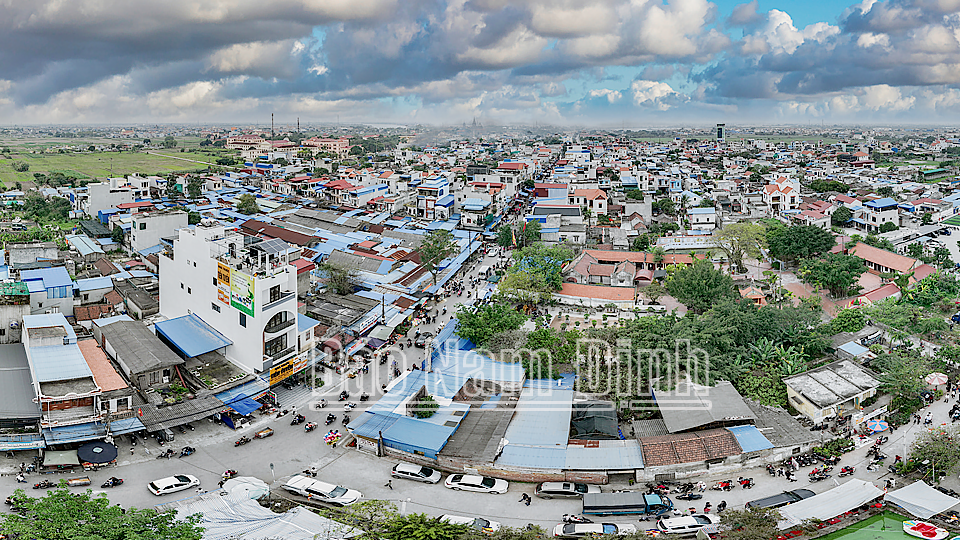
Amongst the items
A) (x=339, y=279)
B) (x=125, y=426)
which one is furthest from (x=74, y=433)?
(x=339, y=279)

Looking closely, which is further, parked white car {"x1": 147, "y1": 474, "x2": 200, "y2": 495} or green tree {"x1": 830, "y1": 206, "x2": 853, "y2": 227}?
green tree {"x1": 830, "y1": 206, "x2": 853, "y2": 227}

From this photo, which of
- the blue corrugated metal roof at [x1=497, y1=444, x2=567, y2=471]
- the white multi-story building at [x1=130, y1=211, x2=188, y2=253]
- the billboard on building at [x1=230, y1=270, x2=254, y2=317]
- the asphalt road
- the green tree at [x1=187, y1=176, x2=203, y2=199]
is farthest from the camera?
the green tree at [x1=187, y1=176, x2=203, y2=199]

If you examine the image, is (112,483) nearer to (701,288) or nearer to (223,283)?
(223,283)

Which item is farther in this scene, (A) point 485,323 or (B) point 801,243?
(B) point 801,243

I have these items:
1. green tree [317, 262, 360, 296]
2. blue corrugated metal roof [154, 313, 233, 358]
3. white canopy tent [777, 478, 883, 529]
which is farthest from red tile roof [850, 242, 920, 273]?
blue corrugated metal roof [154, 313, 233, 358]

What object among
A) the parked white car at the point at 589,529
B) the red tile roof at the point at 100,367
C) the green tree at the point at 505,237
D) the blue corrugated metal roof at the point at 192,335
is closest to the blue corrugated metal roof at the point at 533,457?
Answer: the parked white car at the point at 589,529

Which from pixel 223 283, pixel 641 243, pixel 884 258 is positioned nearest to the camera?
pixel 223 283

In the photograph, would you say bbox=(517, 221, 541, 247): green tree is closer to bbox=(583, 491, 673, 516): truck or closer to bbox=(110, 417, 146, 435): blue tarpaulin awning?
bbox=(583, 491, 673, 516): truck
